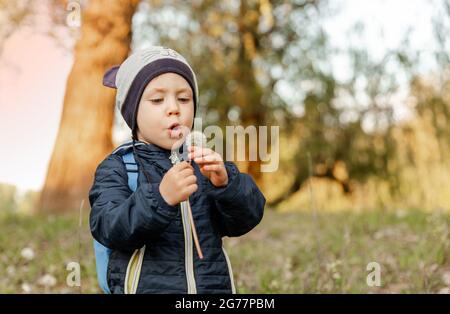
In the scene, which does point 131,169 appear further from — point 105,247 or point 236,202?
point 236,202

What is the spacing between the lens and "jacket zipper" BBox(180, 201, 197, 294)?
7.22 feet

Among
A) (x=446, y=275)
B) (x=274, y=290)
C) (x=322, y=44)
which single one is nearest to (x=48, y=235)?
(x=274, y=290)

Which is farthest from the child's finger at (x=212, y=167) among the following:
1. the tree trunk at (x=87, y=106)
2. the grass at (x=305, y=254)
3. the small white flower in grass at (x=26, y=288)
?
the tree trunk at (x=87, y=106)

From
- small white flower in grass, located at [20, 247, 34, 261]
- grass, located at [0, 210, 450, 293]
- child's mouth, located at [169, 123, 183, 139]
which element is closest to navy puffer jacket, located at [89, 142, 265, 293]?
child's mouth, located at [169, 123, 183, 139]

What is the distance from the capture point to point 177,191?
6.66ft

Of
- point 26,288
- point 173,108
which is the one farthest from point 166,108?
point 26,288

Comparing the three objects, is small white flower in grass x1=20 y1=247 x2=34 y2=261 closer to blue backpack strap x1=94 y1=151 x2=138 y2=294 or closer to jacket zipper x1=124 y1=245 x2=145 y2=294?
blue backpack strap x1=94 y1=151 x2=138 y2=294

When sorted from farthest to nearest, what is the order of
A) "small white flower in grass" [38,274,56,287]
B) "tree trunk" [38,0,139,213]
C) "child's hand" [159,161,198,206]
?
1. "tree trunk" [38,0,139,213]
2. "small white flower in grass" [38,274,56,287]
3. "child's hand" [159,161,198,206]

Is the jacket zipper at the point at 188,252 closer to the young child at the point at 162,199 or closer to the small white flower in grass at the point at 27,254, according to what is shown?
Answer: the young child at the point at 162,199

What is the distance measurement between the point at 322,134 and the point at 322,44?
5.18 feet

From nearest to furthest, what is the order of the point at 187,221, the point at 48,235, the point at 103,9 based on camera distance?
the point at 187,221 < the point at 48,235 < the point at 103,9

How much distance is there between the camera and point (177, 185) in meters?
2.03
